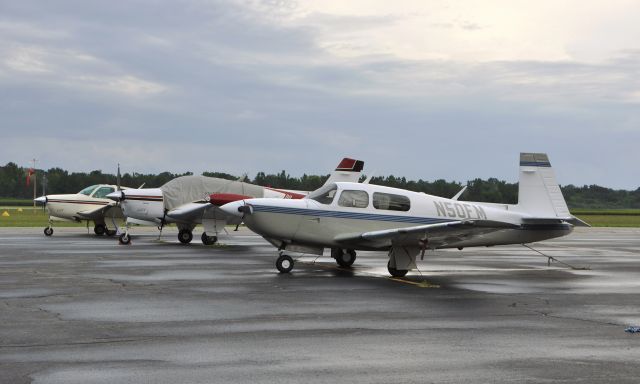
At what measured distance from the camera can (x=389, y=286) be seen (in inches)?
582

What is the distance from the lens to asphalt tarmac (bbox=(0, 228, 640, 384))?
7.24 metres

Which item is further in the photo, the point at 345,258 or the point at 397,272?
the point at 345,258

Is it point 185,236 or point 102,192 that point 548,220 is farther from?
point 102,192

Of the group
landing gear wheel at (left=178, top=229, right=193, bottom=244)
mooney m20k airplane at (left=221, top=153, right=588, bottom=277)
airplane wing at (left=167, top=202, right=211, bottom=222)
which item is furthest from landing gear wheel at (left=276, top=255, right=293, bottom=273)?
landing gear wheel at (left=178, top=229, right=193, bottom=244)

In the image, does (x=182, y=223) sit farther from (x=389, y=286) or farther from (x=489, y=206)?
(x=389, y=286)

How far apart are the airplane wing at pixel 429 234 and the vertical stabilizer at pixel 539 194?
129 inches

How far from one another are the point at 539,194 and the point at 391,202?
13.6 feet

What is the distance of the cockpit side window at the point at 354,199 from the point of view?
17.1 meters

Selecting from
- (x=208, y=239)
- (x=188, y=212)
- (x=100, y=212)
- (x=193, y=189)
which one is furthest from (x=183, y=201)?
(x=100, y=212)

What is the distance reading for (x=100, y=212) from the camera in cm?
3269

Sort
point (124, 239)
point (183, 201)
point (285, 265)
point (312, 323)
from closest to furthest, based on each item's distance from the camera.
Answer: point (312, 323) < point (285, 265) < point (124, 239) < point (183, 201)

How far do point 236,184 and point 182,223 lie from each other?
2500 mm

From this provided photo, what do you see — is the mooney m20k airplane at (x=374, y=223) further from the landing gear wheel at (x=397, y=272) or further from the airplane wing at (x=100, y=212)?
the airplane wing at (x=100, y=212)

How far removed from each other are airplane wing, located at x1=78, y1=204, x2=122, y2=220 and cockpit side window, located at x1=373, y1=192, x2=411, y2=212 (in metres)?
17.3
